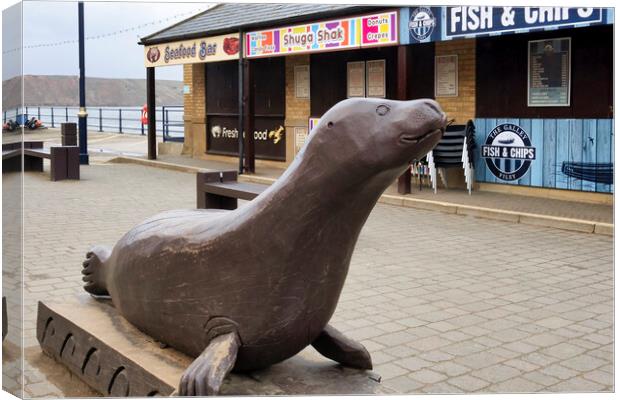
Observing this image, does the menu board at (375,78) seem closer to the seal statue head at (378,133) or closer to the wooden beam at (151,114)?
the wooden beam at (151,114)

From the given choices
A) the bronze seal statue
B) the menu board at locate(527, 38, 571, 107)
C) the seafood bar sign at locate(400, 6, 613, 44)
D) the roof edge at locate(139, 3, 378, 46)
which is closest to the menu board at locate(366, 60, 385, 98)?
the roof edge at locate(139, 3, 378, 46)

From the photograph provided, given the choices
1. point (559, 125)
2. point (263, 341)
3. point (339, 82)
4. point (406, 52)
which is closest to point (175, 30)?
point (339, 82)

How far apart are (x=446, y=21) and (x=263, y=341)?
8.62 metres

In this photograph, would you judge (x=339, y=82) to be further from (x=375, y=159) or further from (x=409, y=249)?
(x=375, y=159)

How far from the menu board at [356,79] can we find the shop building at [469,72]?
0.02 metres

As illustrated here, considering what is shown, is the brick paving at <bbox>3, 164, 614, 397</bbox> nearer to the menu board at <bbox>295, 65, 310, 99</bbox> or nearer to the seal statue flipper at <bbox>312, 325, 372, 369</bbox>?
the seal statue flipper at <bbox>312, 325, 372, 369</bbox>

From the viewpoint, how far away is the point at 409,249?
8461 millimetres

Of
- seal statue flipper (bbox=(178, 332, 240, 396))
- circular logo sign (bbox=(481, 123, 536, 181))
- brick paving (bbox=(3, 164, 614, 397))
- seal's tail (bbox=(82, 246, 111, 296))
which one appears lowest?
brick paving (bbox=(3, 164, 614, 397))

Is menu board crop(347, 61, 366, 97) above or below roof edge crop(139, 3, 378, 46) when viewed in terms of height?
below

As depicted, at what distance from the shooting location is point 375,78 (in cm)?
1428

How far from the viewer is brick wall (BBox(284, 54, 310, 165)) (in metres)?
15.9

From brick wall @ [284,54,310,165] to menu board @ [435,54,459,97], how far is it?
3.41 m

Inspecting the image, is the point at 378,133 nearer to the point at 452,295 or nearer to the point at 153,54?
the point at 452,295

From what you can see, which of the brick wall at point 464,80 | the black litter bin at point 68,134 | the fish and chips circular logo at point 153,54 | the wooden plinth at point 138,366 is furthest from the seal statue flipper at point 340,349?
the fish and chips circular logo at point 153,54
